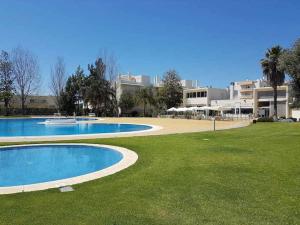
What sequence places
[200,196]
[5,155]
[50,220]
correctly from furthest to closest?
[5,155]
[200,196]
[50,220]

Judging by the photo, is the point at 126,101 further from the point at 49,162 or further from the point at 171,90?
the point at 49,162

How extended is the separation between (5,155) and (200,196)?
10061 millimetres

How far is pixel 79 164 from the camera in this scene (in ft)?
40.3

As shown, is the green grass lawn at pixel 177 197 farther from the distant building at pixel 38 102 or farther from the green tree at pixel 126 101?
the distant building at pixel 38 102

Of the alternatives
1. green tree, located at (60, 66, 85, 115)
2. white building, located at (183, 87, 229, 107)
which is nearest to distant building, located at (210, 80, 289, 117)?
white building, located at (183, 87, 229, 107)

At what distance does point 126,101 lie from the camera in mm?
61625

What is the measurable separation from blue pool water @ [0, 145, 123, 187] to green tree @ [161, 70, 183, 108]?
165 feet

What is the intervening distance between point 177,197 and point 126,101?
5550 cm

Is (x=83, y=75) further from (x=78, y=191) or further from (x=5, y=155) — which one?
(x=78, y=191)

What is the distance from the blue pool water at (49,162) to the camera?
10.4 meters

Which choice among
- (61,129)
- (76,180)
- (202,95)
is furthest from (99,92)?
(76,180)

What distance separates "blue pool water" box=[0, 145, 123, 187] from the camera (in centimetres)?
1036

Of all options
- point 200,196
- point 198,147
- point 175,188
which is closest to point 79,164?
point 198,147

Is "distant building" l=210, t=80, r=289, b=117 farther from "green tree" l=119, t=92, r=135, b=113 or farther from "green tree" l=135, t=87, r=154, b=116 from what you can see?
"green tree" l=119, t=92, r=135, b=113
